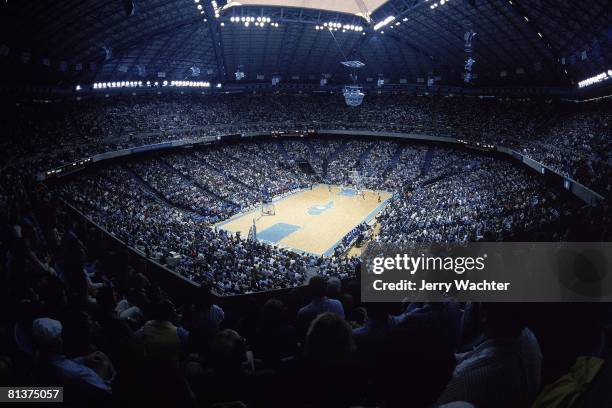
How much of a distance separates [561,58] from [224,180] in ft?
117

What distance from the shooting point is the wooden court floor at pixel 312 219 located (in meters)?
33.8

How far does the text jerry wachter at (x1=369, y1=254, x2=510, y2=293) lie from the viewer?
6124mm

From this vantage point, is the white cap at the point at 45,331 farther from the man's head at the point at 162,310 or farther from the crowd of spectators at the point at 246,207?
the crowd of spectators at the point at 246,207

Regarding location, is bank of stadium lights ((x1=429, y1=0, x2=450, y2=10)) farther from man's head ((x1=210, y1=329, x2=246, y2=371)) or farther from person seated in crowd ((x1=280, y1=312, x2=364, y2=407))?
person seated in crowd ((x1=280, y1=312, x2=364, y2=407))

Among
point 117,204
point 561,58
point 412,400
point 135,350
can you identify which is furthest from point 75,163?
point 561,58

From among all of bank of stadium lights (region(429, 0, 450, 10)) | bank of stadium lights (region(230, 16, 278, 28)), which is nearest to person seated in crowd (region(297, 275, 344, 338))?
bank of stadium lights (region(429, 0, 450, 10))

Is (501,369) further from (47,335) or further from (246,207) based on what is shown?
(246,207)

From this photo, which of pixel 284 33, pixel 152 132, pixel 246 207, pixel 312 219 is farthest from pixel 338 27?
pixel 152 132

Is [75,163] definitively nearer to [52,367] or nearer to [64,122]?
[64,122]

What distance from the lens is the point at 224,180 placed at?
45.2 m

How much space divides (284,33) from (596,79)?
31.7 metres

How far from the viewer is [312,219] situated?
129 feet

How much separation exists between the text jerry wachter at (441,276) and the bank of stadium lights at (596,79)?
3053 centimetres

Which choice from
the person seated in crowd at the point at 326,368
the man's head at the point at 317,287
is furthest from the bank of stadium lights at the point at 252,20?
the person seated in crowd at the point at 326,368
